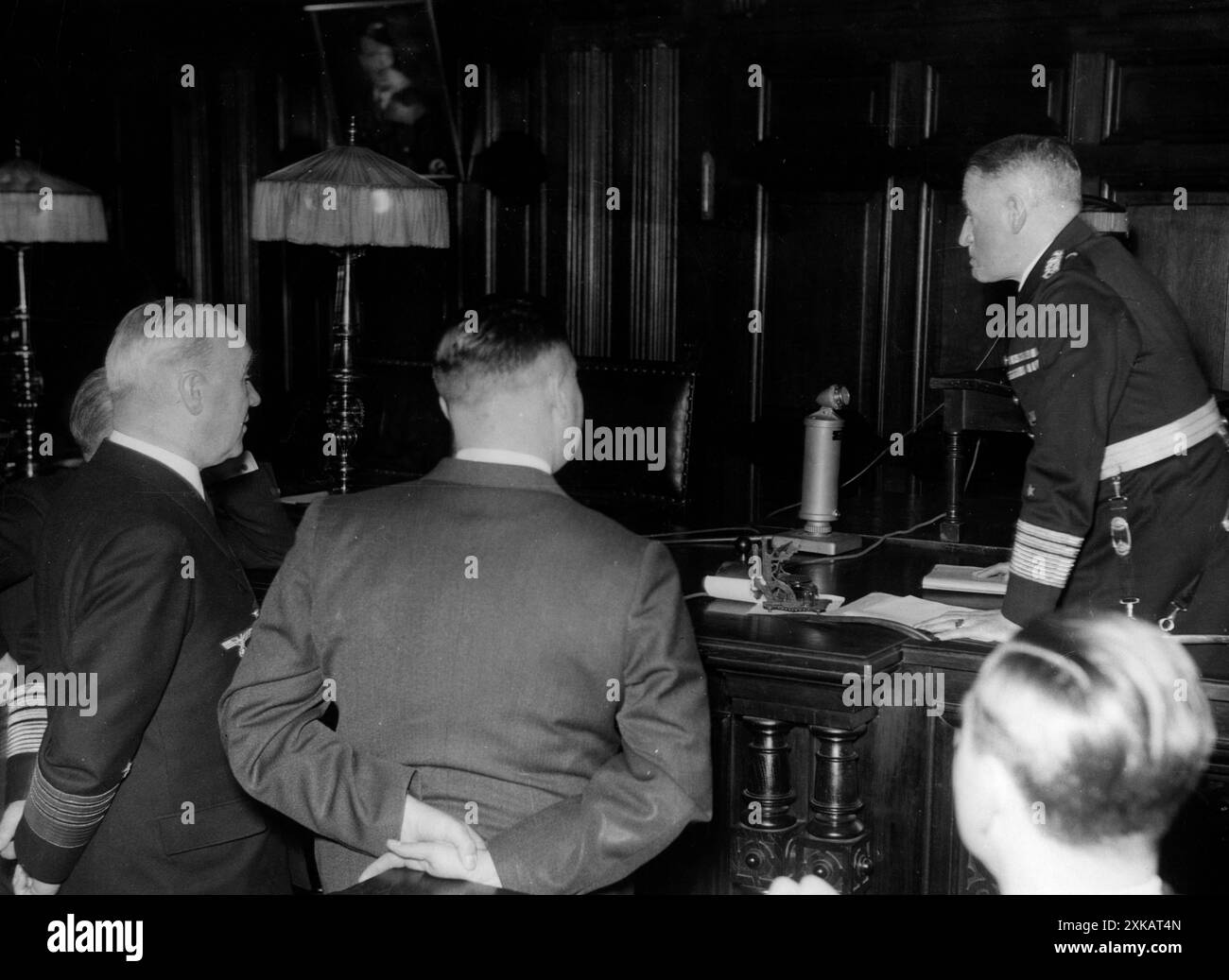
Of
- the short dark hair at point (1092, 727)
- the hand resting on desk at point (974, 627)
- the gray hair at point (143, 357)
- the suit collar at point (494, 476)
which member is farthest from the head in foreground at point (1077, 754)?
the gray hair at point (143, 357)

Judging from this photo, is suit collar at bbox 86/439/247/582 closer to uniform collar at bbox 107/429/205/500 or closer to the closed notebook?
uniform collar at bbox 107/429/205/500

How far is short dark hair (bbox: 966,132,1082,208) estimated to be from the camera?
2.61 meters

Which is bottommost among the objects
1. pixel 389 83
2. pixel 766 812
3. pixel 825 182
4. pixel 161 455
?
pixel 766 812

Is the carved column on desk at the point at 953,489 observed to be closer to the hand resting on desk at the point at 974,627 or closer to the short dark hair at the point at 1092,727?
the hand resting on desk at the point at 974,627

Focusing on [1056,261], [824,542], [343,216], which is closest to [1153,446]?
[1056,261]

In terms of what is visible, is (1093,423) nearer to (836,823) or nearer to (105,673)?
(836,823)

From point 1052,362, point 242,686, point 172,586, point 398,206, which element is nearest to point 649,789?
point 242,686

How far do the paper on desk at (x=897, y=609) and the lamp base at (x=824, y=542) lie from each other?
1.37 feet

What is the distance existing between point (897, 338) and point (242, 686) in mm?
3220

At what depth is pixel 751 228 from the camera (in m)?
4.75

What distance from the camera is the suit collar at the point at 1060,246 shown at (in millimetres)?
2617

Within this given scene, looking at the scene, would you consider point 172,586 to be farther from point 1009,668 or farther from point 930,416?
point 930,416

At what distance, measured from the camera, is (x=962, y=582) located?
110 inches

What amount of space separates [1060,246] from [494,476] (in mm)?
1361
